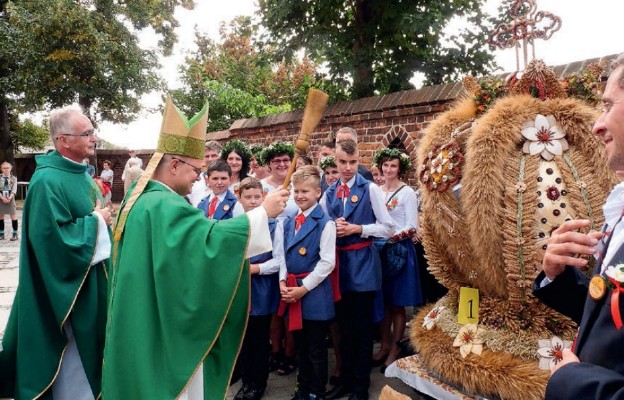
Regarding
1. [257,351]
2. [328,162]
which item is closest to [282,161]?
[328,162]

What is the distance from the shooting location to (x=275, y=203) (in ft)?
9.05

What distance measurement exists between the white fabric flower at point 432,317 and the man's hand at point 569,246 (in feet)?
5.49

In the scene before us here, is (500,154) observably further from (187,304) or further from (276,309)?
(276,309)

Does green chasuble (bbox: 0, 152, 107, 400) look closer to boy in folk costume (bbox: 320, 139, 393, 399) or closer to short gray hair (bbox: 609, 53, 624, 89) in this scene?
boy in folk costume (bbox: 320, 139, 393, 399)

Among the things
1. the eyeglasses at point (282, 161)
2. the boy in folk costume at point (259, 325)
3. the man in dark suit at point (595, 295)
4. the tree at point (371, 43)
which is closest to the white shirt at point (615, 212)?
the man in dark suit at point (595, 295)

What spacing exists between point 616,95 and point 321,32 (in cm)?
748

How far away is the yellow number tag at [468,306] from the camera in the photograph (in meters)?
3.02

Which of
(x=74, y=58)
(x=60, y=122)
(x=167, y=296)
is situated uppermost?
(x=74, y=58)

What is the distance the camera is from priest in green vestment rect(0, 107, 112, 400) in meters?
3.31

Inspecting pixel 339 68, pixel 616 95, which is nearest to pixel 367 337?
pixel 616 95

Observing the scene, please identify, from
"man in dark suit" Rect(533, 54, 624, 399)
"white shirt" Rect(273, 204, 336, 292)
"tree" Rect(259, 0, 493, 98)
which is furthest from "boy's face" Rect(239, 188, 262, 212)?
"tree" Rect(259, 0, 493, 98)

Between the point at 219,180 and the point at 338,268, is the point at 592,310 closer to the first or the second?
the point at 338,268

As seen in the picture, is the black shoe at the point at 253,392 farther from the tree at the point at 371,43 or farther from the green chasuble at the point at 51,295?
the tree at the point at 371,43

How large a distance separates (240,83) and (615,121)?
17.6m
